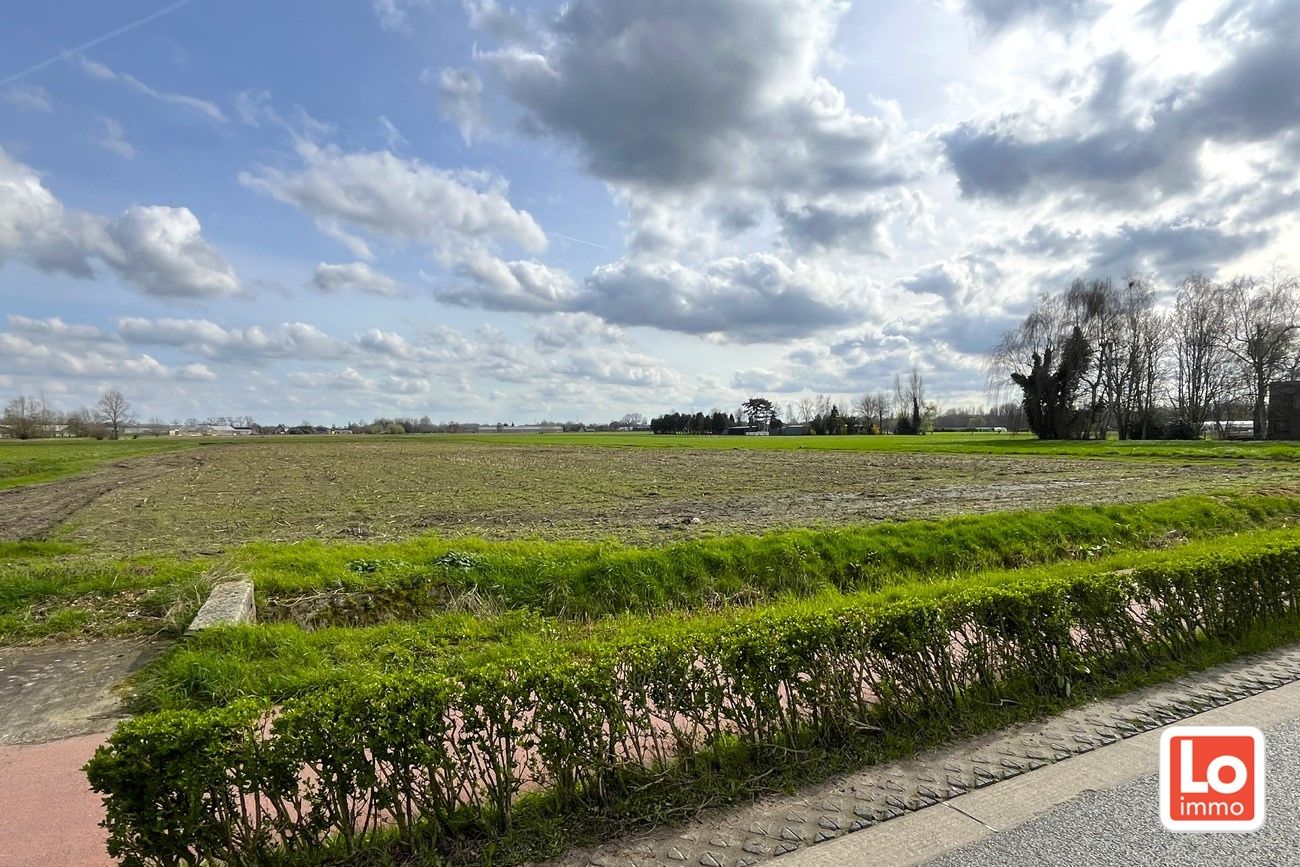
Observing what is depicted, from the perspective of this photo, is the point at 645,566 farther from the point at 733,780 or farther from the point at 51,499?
the point at 51,499

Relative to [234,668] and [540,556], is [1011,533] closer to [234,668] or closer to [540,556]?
[540,556]

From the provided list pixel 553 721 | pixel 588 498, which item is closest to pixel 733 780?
pixel 553 721

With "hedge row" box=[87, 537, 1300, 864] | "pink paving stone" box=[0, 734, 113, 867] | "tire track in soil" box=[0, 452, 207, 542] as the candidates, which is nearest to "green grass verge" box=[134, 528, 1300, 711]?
"hedge row" box=[87, 537, 1300, 864]

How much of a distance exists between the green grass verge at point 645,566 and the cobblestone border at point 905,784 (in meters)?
4.40

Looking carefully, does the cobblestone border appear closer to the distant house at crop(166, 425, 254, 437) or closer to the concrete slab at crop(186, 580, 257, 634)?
the concrete slab at crop(186, 580, 257, 634)

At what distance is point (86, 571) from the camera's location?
8625 mm

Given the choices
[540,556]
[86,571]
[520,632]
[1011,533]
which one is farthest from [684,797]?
[1011,533]

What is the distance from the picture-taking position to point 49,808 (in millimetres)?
3854

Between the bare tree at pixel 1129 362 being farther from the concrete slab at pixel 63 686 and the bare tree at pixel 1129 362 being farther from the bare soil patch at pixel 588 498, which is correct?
the concrete slab at pixel 63 686

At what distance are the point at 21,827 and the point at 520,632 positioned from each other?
150 inches

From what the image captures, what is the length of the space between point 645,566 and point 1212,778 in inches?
246

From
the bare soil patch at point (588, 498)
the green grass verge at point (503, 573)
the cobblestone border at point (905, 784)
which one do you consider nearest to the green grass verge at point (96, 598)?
the green grass verge at point (503, 573)

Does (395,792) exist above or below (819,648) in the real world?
below

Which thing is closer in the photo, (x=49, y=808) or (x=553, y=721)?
(x=553, y=721)
